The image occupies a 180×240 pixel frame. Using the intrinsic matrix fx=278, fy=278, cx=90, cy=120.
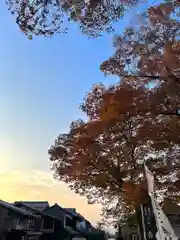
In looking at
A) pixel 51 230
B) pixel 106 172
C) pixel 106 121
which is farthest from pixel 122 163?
pixel 51 230

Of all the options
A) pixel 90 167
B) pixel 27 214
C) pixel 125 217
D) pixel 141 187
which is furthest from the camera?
pixel 27 214

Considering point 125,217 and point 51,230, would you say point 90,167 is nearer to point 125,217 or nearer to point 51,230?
point 125,217

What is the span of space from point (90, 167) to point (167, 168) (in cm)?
483

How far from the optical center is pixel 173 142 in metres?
11.8

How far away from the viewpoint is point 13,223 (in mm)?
30672

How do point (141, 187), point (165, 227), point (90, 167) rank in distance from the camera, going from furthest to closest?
point (90, 167), point (141, 187), point (165, 227)

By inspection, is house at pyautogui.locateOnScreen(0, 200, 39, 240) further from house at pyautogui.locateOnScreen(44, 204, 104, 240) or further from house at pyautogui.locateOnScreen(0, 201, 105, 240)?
house at pyautogui.locateOnScreen(44, 204, 104, 240)

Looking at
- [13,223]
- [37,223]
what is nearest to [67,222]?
[37,223]

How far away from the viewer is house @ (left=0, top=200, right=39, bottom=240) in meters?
29.4

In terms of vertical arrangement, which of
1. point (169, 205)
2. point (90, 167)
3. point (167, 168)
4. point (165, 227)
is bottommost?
point (165, 227)

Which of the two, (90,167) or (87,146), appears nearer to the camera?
(87,146)

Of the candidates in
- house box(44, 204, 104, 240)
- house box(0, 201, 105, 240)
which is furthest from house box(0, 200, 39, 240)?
house box(44, 204, 104, 240)

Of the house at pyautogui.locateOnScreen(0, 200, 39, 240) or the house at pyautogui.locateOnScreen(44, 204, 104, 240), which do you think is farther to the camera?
the house at pyautogui.locateOnScreen(44, 204, 104, 240)

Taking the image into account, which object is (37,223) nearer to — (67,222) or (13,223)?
(13,223)
